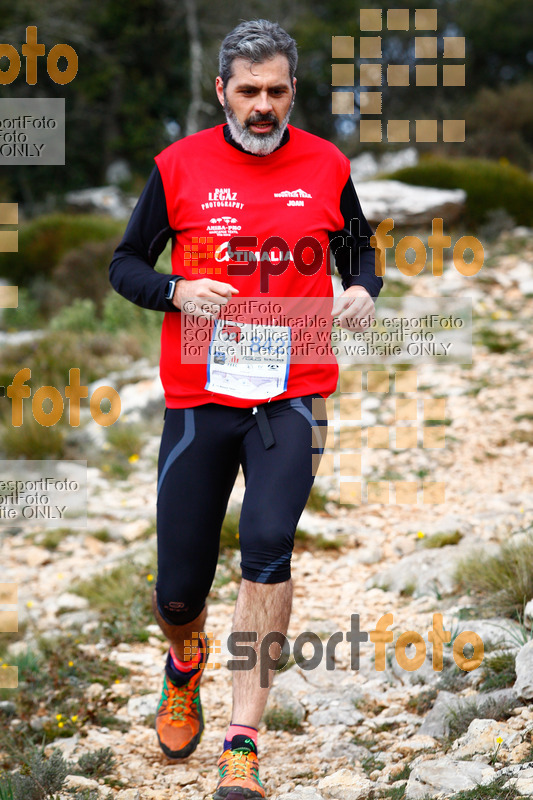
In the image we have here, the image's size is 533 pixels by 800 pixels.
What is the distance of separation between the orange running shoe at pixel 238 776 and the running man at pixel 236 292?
0.21 meters

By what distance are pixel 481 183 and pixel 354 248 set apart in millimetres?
9422

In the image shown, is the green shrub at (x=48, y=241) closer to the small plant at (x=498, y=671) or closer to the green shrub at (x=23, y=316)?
the green shrub at (x=23, y=316)

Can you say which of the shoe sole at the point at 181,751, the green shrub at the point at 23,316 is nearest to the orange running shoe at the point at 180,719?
the shoe sole at the point at 181,751

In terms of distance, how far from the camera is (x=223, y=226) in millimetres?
2639

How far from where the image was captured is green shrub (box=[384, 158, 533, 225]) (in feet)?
37.8

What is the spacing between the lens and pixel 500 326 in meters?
8.29

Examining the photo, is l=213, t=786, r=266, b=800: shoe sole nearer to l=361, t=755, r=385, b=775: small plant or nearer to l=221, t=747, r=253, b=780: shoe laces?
l=221, t=747, r=253, b=780: shoe laces

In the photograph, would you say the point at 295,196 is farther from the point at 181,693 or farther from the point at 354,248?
the point at 181,693

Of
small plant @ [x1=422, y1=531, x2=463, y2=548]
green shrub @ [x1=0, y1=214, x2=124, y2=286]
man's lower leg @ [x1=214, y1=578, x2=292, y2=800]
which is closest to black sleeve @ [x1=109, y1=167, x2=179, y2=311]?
man's lower leg @ [x1=214, y1=578, x2=292, y2=800]

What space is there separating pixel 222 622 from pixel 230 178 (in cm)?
227

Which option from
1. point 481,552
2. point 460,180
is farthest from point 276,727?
point 460,180

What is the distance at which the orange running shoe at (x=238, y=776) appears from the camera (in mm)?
2258

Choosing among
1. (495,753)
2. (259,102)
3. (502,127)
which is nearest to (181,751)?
(495,753)

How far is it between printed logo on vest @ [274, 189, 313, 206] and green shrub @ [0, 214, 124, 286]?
9966mm
